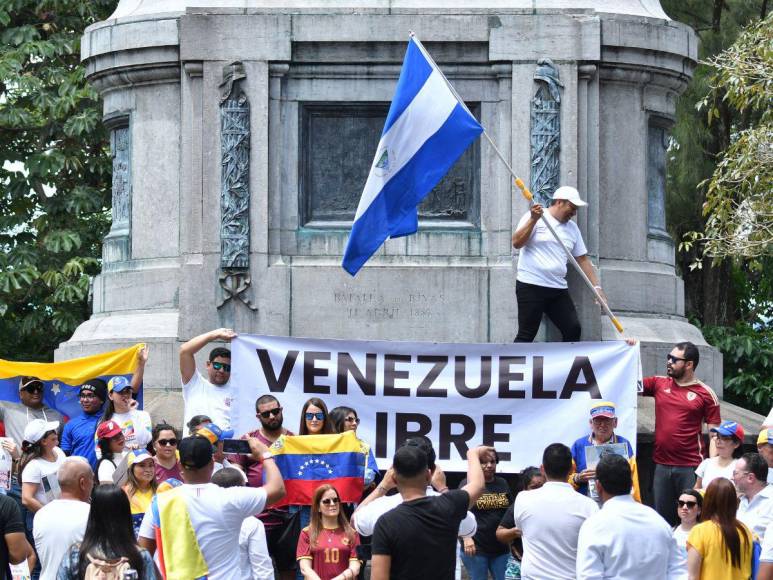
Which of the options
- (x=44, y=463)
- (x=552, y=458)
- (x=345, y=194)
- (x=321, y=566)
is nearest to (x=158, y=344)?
(x=345, y=194)

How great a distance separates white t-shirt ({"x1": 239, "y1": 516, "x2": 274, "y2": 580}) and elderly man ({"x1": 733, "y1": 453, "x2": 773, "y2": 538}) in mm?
3264

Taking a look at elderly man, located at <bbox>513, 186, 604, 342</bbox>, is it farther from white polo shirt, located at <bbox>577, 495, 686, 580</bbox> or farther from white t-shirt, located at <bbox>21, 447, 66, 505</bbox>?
white polo shirt, located at <bbox>577, 495, 686, 580</bbox>

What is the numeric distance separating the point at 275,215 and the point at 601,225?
11.5ft

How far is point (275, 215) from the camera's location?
18609 millimetres

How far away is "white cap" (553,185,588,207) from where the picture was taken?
56.7ft

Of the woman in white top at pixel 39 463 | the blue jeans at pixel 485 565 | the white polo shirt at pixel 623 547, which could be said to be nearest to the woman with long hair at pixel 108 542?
the white polo shirt at pixel 623 547

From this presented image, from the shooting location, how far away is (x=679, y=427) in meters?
15.7

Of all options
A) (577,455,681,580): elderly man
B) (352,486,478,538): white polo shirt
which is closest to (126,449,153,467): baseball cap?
(352,486,478,538): white polo shirt

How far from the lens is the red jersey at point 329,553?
1294 centimetres

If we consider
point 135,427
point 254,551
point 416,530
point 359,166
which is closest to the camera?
point 416,530

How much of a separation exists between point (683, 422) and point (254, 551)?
4.92m

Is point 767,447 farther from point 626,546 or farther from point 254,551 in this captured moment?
point 254,551

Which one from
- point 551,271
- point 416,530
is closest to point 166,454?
point 416,530

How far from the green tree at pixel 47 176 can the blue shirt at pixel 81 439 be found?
9850 millimetres
